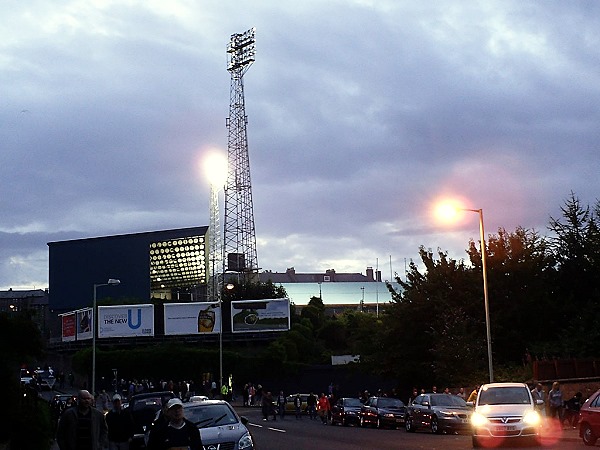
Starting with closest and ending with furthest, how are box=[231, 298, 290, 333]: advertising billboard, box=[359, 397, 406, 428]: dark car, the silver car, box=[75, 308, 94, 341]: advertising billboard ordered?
the silver car < box=[359, 397, 406, 428]: dark car < box=[231, 298, 290, 333]: advertising billboard < box=[75, 308, 94, 341]: advertising billboard

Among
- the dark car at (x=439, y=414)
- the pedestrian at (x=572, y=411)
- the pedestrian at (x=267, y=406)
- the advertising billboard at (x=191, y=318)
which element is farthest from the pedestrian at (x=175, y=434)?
the advertising billboard at (x=191, y=318)

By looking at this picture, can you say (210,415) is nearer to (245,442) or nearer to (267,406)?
(245,442)

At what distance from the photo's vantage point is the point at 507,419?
75.9 ft

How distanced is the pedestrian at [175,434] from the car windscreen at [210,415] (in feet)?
24.0

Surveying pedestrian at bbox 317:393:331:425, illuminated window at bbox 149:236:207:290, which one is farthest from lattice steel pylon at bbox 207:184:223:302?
pedestrian at bbox 317:393:331:425

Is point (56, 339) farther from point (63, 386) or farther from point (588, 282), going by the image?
point (588, 282)

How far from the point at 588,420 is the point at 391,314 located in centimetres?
2924

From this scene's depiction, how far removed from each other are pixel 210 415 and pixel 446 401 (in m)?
16.2

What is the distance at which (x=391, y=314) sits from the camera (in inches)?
2034

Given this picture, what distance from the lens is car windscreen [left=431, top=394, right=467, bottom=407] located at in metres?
32.2

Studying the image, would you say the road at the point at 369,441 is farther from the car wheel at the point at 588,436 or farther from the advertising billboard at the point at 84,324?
the advertising billboard at the point at 84,324

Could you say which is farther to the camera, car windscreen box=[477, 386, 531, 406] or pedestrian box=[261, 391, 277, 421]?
pedestrian box=[261, 391, 277, 421]

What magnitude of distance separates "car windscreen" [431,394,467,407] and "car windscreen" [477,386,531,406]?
7.54 m

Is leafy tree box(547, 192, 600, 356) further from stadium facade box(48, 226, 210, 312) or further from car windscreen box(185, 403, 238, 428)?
stadium facade box(48, 226, 210, 312)
